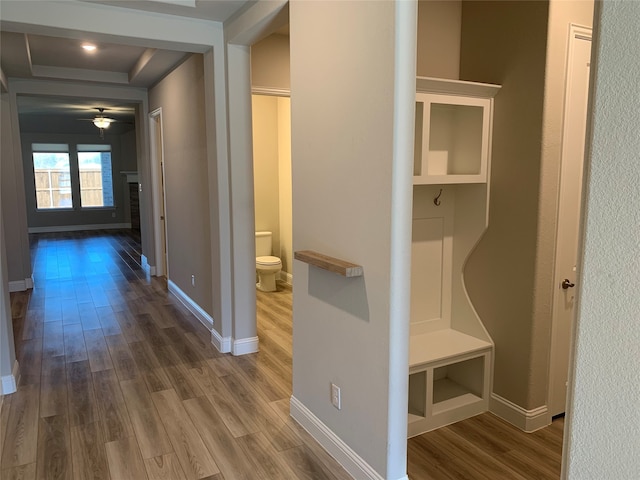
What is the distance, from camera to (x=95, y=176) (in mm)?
11836

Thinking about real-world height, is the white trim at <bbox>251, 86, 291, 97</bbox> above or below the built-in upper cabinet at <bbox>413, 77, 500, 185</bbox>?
above

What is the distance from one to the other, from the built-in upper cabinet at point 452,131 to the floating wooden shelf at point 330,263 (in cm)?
65

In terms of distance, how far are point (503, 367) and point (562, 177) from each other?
1.12 meters

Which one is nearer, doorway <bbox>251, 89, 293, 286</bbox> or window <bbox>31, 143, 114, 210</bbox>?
doorway <bbox>251, 89, 293, 286</bbox>

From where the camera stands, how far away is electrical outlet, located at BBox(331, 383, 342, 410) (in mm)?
2275

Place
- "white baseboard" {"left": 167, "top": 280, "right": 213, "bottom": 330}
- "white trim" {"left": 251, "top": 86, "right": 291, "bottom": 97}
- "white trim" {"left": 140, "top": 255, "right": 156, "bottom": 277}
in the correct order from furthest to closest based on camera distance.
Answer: "white trim" {"left": 140, "top": 255, "right": 156, "bottom": 277} < "white baseboard" {"left": 167, "top": 280, "right": 213, "bottom": 330} < "white trim" {"left": 251, "top": 86, "right": 291, "bottom": 97}

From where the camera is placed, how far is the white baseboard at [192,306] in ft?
14.4

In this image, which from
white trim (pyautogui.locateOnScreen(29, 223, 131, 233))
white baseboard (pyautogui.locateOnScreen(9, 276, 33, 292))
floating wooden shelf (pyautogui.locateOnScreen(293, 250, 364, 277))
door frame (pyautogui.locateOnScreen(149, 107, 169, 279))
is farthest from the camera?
white trim (pyautogui.locateOnScreen(29, 223, 131, 233))

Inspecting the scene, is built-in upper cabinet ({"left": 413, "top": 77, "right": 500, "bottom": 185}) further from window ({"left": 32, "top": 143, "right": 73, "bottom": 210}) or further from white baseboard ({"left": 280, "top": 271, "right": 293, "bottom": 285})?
window ({"left": 32, "top": 143, "right": 73, "bottom": 210})

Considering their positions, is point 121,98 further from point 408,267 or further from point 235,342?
point 408,267

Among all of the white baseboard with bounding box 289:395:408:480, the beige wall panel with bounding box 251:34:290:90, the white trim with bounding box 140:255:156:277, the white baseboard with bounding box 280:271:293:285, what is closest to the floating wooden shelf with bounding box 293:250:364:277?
the white baseboard with bounding box 289:395:408:480

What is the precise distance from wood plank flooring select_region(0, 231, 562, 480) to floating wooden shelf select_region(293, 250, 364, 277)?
38.1 inches

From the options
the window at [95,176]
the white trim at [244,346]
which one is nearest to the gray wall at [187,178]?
the white trim at [244,346]

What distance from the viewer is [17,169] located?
18.9 ft
